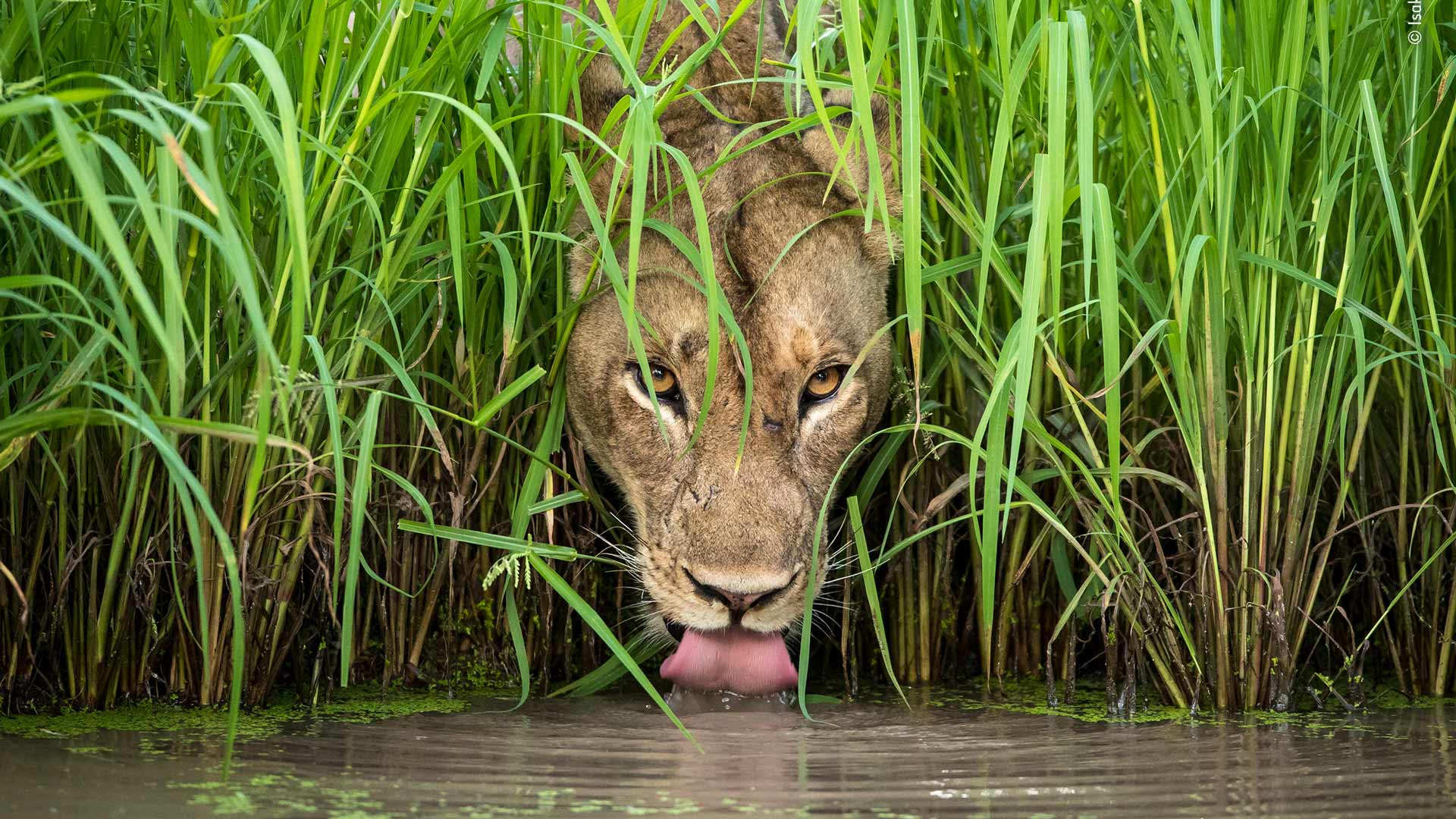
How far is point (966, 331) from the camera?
4047 mm

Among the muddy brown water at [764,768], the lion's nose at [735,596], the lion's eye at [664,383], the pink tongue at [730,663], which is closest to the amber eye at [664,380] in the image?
the lion's eye at [664,383]

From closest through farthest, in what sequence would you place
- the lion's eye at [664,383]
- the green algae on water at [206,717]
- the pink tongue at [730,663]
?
the green algae on water at [206,717] < the pink tongue at [730,663] < the lion's eye at [664,383]

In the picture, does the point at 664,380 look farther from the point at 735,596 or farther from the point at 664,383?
the point at 735,596

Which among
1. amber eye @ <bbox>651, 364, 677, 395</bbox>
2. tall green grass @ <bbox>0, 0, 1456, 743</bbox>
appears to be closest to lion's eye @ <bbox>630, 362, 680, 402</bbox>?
amber eye @ <bbox>651, 364, 677, 395</bbox>

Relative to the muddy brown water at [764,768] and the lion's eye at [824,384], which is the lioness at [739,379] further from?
the muddy brown water at [764,768]

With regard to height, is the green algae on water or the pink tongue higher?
the pink tongue

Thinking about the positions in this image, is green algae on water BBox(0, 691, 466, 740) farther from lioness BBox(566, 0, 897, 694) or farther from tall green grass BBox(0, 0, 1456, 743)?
lioness BBox(566, 0, 897, 694)

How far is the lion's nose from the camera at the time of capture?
3.49m

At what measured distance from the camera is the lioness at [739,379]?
3592 mm

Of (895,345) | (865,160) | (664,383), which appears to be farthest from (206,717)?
(865,160)

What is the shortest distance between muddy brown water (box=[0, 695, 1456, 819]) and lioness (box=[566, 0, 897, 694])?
0.94 feet

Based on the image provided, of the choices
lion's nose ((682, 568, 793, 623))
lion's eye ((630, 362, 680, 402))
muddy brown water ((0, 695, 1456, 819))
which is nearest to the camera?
muddy brown water ((0, 695, 1456, 819))

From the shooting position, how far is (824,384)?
397 cm

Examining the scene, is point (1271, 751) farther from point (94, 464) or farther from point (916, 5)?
point (94, 464)
